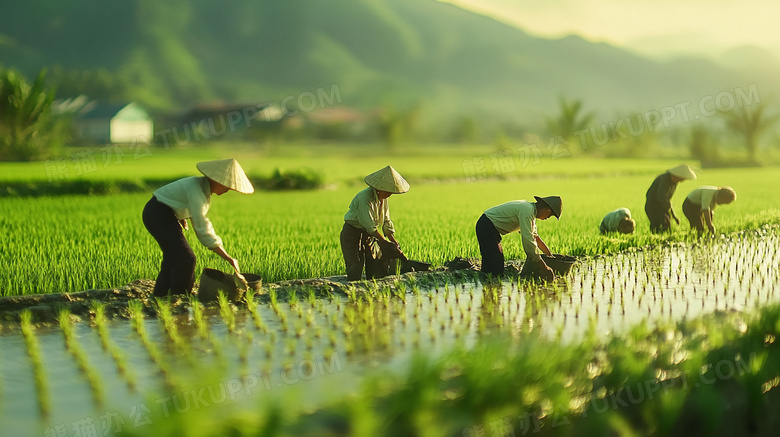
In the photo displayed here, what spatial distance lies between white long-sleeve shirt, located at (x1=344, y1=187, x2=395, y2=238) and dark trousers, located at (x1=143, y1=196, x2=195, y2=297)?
4.31 ft

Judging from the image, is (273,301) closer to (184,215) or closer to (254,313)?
(254,313)

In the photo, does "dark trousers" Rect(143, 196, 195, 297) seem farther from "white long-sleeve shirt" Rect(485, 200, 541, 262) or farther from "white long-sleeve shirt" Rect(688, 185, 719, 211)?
"white long-sleeve shirt" Rect(688, 185, 719, 211)

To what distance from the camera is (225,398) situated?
3281 millimetres

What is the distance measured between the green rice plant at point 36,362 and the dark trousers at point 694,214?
23.9 feet

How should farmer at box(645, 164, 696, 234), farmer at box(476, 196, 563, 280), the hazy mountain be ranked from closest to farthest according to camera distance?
farmer at box(476, 196, 563, 280)
farmer at box(645, 164, 696, 234)
the hazy mountain

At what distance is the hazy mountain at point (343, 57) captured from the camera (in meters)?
106

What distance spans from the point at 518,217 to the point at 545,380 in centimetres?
282

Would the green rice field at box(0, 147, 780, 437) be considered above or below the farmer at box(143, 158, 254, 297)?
below

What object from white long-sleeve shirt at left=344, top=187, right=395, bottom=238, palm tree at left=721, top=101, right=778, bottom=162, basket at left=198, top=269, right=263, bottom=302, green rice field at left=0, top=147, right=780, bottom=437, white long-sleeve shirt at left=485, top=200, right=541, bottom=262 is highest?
palm tree at left=721, top=101, right=778, bottom=162

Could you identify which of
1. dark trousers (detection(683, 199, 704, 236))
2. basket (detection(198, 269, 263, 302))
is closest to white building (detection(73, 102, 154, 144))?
dark trousers (detection(683, 199, 704, 236))

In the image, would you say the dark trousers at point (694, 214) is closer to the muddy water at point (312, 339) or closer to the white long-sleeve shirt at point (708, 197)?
the white long-sleeve shirt at point (708, 197)

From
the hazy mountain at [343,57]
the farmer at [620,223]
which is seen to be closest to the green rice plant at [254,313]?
the farmer at [620,223]

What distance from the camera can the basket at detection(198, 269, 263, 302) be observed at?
5098 millimetres

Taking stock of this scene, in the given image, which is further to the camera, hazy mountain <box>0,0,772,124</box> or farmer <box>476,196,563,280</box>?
hazy mountain <box>0,0,772,124</box>
